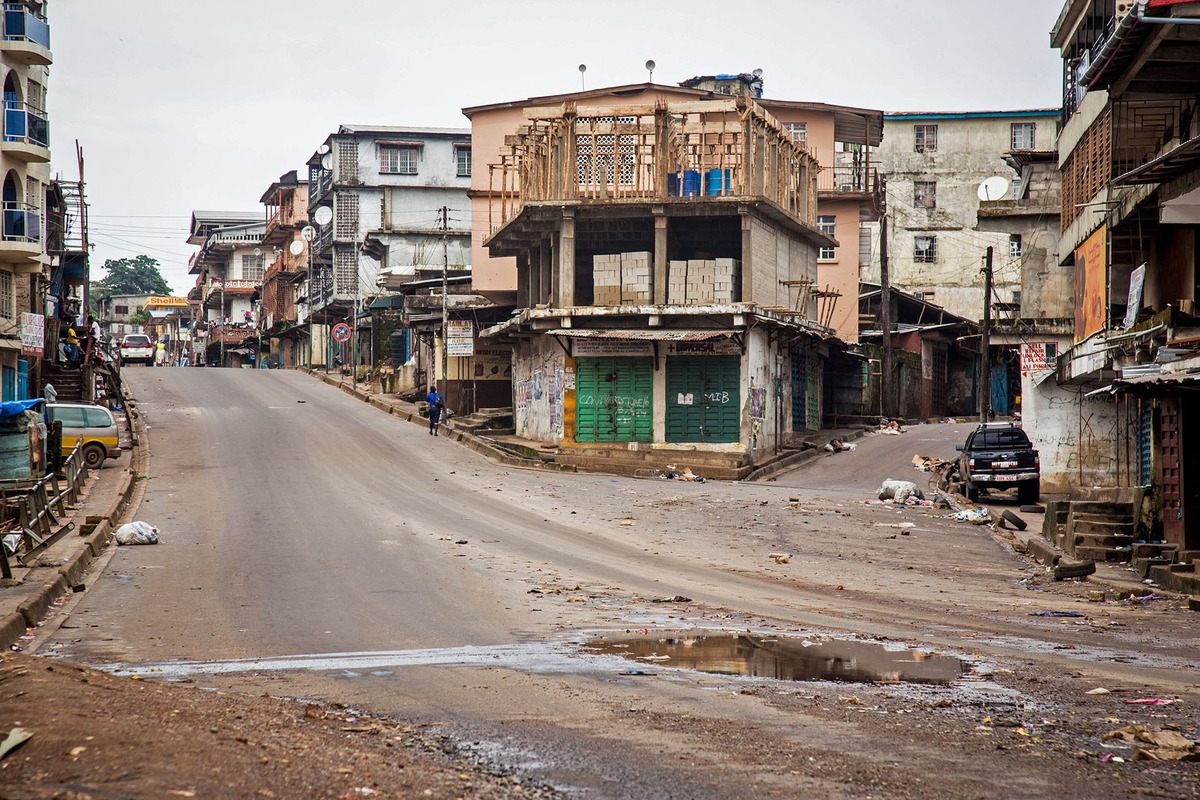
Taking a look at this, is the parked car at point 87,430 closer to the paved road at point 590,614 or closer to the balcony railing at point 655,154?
the paved road at point 590,614

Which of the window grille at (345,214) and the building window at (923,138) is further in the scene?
the window grille at (345,214)

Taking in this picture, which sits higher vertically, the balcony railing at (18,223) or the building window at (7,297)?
the balcony railing at (18,223)

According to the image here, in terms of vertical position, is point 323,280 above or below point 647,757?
above

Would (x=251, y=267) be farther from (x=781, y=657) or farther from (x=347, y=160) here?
(x=781, y=657)

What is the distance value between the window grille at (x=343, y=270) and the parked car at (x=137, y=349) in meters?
12.7

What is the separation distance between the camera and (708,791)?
5.81 meters

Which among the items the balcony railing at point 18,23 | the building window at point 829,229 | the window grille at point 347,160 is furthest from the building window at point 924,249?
the balcony railing at point 18,23

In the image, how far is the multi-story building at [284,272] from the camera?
89000 mm

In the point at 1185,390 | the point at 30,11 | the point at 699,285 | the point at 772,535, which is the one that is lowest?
the point at 772,535

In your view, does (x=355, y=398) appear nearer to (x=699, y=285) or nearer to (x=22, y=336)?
(x=22, y=336)

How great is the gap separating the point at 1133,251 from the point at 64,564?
19.8m

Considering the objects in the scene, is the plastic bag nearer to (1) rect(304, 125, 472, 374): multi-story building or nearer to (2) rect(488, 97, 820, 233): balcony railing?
(2) rect(488, 97, 820, 233): balcony railing

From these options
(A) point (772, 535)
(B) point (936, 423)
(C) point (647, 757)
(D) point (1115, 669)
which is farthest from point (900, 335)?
(C) point (647, 757)

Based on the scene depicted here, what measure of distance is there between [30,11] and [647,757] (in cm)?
3824
